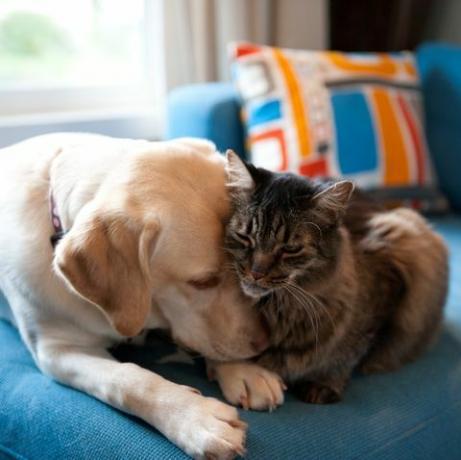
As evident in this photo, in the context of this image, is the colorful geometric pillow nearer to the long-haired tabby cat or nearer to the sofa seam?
the long-haired tabby cat

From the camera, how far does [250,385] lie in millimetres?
1020

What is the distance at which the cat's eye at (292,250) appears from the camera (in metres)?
0.99

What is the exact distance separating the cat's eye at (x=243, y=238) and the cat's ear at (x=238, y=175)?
9 centimetres

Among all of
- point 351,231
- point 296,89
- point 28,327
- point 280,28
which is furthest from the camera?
point 280,28

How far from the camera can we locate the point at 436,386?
45.8 inches

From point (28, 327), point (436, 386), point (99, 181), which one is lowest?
point (436, 386)

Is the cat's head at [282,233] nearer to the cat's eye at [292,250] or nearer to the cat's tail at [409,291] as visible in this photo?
the cat's eye at [292,250]

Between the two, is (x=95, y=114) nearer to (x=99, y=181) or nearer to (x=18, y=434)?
(x=99, y=181)

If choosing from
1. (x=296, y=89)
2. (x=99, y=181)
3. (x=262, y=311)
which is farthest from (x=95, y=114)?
(x=262, y=311)

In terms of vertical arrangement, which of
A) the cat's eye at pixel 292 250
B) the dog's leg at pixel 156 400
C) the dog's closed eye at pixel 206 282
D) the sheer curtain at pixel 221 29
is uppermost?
the sheer curtain at pixel 221 29

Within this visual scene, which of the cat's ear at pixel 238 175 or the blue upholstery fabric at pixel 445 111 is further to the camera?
the blue upholstery fabric at pixel 445 111

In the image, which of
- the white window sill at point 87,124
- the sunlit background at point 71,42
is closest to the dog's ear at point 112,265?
the white window sill at point 87,124

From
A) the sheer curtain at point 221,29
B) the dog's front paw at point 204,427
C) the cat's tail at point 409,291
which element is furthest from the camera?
the sheer curtain at point 221,29

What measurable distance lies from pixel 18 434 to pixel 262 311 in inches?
20.2
